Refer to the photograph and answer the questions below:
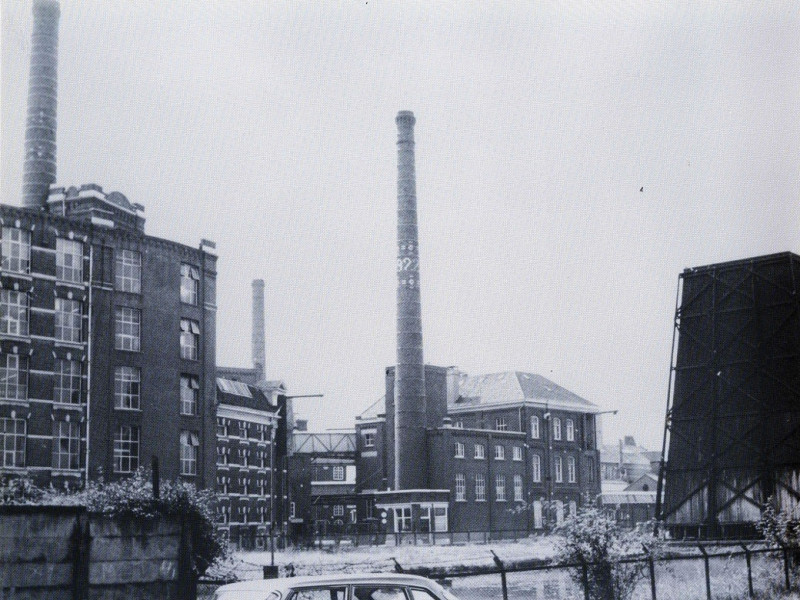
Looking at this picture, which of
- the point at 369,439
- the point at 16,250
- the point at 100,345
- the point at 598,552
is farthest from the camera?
the point at 369,439

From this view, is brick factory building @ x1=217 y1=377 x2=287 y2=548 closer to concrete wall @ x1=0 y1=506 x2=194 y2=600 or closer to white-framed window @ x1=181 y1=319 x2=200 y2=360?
white-framed window @ x1=181 y1=319 x2=200 y2=360

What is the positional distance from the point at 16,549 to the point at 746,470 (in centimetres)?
2743

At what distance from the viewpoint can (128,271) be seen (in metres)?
48.8

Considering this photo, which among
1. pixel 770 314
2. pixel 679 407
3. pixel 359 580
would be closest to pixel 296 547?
pixel 679 407

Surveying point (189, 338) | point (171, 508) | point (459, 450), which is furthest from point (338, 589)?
point (459, 450)

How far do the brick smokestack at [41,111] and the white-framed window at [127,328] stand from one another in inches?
323

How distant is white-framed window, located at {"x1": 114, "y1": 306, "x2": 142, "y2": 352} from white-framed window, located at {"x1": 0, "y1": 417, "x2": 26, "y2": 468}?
7203 mm

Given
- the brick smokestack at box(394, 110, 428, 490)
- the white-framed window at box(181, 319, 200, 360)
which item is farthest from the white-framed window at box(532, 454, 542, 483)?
the white-framed window at box(181, 319, 200, 360)

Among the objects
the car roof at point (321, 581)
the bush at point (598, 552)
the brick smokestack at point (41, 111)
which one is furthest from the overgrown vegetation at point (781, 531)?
the brick smokestack at point (41, 111)

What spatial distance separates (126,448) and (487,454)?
33460 mm

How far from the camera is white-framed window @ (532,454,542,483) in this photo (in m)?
77.5

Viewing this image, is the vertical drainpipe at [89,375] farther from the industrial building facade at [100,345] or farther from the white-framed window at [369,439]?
the white-framed window at [369,439]

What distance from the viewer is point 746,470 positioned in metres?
35.4

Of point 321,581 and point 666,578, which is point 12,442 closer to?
point 666,578
